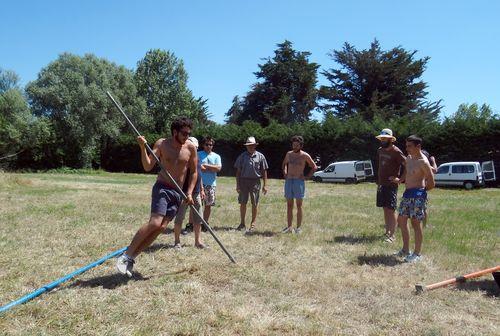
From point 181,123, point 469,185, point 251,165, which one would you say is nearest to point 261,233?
point 251,165

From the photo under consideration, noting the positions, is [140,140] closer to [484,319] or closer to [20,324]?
[20,324]

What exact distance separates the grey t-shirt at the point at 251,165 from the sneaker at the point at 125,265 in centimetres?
386

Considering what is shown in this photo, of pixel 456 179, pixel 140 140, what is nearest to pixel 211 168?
pixel 140 140

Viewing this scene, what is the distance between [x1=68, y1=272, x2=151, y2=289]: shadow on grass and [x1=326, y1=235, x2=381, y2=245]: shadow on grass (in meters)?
3.49

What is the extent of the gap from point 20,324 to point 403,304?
3441mm

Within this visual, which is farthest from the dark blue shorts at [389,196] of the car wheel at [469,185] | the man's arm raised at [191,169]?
the car wheel at [469,185]

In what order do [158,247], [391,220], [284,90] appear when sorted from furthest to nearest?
[284,90], [391,220], [158,247]

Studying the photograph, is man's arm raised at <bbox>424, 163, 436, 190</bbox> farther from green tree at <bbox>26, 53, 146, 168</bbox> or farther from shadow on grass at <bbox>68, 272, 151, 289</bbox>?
green tree at <bbox>26, 53, 146, 168</bbox>

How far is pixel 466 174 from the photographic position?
22047 mm

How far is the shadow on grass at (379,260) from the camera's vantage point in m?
6.14

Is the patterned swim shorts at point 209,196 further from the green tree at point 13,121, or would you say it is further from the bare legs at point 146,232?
the green tree at point 13,121

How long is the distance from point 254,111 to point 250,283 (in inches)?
1726

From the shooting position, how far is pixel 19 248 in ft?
21.5

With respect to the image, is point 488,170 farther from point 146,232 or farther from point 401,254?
point 146,232
